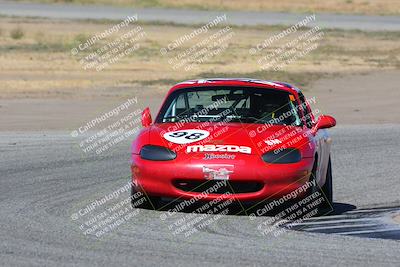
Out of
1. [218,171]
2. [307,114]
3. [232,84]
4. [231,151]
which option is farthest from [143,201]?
[307,114]

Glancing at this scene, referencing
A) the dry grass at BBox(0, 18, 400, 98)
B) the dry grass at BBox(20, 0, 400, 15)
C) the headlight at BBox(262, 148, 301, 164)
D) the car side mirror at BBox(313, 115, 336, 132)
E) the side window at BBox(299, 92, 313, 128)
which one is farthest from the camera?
the dry grass at BBox(20, 0, 400, 15)

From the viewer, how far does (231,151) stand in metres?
11.2

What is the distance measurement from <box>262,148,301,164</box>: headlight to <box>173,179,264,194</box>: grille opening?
27 centimetres

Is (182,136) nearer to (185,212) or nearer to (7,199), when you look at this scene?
(185,212)

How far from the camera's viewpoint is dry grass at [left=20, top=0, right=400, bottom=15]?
67.4 metres

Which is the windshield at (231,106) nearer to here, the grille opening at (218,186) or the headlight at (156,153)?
the headlight at (156,153)

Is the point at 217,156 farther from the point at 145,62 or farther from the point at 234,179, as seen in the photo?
the point at 145,62

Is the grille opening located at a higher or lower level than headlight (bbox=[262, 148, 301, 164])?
lower

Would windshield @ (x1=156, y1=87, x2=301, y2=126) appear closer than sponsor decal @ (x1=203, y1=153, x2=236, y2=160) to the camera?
No

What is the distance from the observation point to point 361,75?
33.1 m

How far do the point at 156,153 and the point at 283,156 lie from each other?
1251mm

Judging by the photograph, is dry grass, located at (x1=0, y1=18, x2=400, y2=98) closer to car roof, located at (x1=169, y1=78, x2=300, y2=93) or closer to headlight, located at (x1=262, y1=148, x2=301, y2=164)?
car roof, located at (x1=169, y1=78, x2=300, y2=93)

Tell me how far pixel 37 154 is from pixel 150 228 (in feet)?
22.0

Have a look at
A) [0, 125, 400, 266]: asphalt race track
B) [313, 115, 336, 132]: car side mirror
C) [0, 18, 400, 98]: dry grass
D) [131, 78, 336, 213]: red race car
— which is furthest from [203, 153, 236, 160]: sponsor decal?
[0, 18, 400, 98]: dry grass
